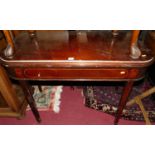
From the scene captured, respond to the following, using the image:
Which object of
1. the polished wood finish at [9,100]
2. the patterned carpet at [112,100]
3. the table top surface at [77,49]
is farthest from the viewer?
the patterned carpet at [112,100]

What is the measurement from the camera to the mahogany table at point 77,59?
1.07 metres

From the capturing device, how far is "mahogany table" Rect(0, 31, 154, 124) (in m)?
1.07

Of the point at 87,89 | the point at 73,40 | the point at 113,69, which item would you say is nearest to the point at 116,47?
the point at 113,69

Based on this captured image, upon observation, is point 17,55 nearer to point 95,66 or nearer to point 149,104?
point 95,66

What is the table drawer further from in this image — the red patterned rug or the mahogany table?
the red patterned rug

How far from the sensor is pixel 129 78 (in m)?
1.17

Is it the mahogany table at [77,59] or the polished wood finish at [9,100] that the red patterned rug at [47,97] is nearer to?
the polished wood finish at [9,100]

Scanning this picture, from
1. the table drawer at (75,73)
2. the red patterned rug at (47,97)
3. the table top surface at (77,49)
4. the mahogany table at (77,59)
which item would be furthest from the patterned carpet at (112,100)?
the table top surface at (77,49)

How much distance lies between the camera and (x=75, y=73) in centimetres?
116

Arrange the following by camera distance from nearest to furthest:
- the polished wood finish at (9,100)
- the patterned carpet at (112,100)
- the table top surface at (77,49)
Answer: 1. the table top surface at (77,49)
2. the polished wood finish at (9,100)
3. the patterned carpet at (112,100)

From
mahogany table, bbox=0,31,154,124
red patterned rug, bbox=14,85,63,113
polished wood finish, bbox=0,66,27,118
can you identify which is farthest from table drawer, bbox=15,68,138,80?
red patterned rug, bbox=14,85,63,113

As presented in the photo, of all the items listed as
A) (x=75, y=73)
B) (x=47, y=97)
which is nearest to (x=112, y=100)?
(x=47, y=97)

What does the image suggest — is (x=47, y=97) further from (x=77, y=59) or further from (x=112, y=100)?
(x=77, y=59)
